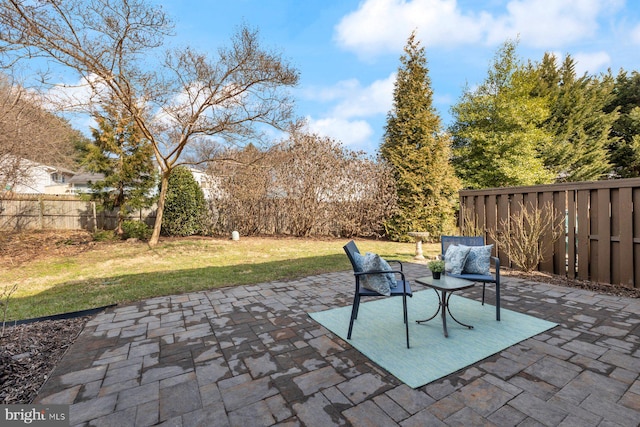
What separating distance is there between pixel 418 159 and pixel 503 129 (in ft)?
22.9

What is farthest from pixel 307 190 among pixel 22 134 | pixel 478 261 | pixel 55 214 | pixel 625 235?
pixel 55 214

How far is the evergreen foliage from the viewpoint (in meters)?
10.3

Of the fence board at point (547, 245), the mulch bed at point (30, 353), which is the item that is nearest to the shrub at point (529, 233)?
the fence board at point (547, 245)

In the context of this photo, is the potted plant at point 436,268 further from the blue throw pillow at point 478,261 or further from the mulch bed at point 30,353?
the mulch bed at point 30,353

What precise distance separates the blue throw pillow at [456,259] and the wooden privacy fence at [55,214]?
10.4m

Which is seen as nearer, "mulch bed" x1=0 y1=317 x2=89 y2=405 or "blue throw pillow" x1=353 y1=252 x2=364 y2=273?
"mulch bed" x1=0 y1=317 x2=89 y2=405

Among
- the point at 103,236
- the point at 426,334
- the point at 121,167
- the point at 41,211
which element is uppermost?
the point at 121,167

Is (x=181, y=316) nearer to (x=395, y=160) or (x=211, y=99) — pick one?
(x=211, y=99)

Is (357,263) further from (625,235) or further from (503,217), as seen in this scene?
(503,217)

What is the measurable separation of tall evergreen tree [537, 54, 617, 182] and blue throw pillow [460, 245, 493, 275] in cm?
1640

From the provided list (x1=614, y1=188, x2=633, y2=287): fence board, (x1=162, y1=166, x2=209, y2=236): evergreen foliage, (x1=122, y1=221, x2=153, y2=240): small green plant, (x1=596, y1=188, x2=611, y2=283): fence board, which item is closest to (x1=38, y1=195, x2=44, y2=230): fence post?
(x1=122, y1=221, x2=153, y2=240): small green plant

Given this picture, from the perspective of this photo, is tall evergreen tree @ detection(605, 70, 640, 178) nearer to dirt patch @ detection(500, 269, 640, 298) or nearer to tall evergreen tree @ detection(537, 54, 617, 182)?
tall evergreen tree @ detection(537, 54, 617, 182)

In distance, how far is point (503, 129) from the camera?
1429 centimetres

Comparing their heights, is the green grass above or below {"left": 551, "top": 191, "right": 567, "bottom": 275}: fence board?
below
